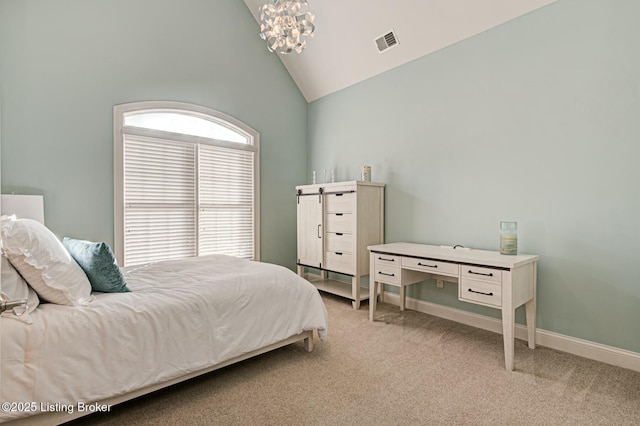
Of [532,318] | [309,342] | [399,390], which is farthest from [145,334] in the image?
[532,318]

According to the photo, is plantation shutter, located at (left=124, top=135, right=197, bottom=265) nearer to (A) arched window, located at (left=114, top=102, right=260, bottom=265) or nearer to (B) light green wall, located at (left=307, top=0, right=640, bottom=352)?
(A) arched window, located at (left=114, top=102, right=260, bottom=265)

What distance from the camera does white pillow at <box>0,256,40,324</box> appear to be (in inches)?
62.9

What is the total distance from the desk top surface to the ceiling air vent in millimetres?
2221

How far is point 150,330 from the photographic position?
190 centimetres

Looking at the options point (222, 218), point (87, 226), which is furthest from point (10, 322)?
point (222, 218)

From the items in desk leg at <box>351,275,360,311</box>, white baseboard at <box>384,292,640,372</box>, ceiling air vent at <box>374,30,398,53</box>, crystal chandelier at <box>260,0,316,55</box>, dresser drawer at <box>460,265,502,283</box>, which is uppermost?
ceiling air vent at <box>374,30,398,53</box>

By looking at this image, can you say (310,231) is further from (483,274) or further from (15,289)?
(15,289)

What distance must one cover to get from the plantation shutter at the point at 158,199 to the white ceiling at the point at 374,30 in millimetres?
2011

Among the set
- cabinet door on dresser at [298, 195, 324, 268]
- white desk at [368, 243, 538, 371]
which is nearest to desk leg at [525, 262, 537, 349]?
white desk at [368, 243, 538, 371]

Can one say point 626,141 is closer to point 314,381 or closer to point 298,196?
point 314,381

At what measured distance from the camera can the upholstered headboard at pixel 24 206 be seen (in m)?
2.89

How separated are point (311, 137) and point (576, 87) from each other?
3310 millimetres

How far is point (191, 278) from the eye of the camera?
2484mm

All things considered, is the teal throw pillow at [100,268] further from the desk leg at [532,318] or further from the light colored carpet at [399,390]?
the desk leg at [532,318]
